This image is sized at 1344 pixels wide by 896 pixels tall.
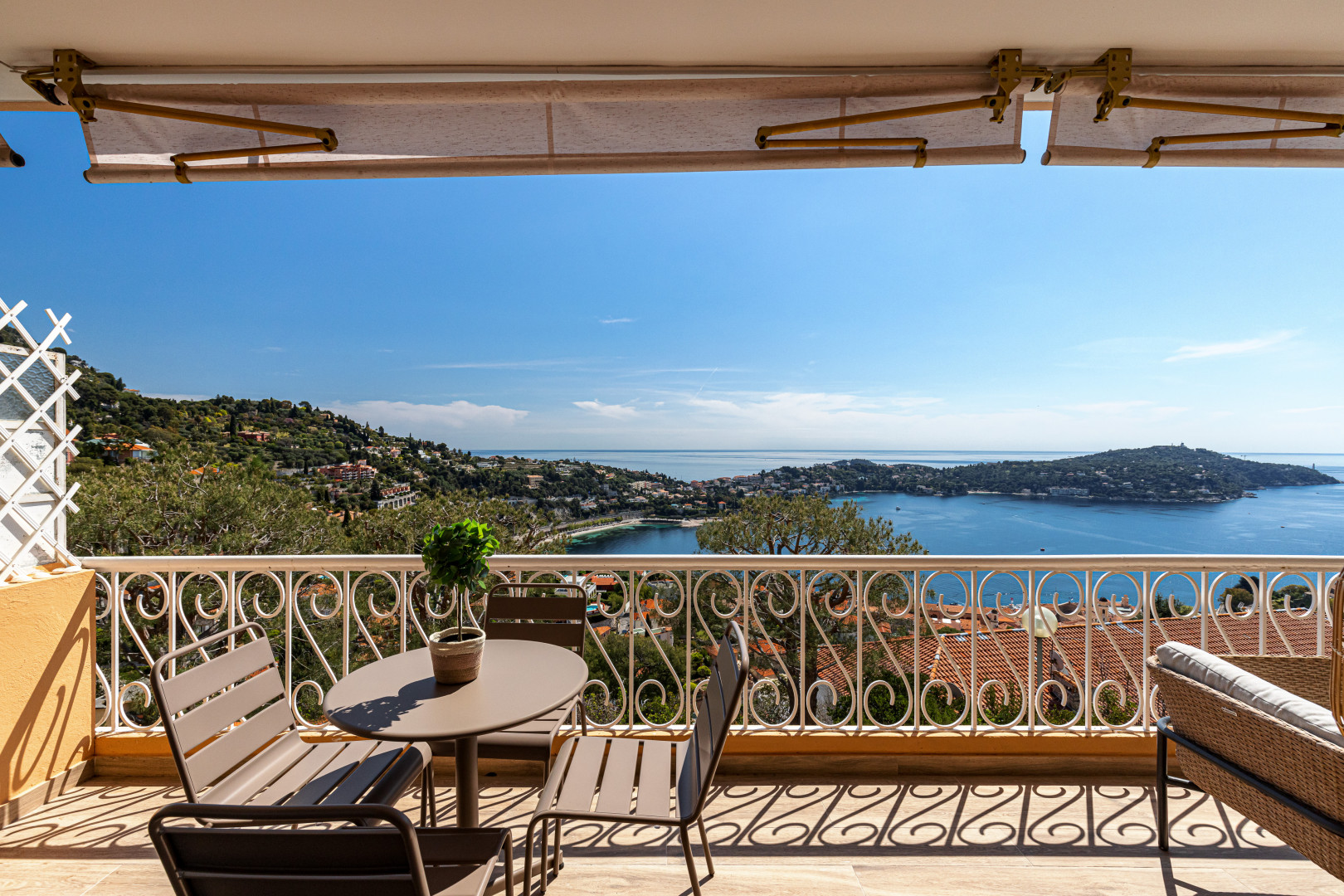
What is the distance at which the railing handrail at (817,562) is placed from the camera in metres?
2.60

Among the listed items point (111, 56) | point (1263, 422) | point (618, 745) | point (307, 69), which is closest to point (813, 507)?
point (618, 745)

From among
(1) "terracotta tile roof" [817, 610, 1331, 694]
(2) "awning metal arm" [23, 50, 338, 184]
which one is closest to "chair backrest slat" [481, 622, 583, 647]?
(1) "terracotta tile roof" [817, 610, 1331, 694]

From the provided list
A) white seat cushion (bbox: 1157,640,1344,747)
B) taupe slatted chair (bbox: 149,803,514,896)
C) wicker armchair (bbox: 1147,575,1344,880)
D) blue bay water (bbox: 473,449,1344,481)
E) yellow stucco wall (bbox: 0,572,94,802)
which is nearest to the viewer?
taupe slatted chair (bbox: 149,803,514,896)

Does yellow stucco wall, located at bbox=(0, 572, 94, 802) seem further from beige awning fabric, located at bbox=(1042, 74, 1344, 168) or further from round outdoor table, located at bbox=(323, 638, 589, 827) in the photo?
beige awning fabric, located at bbox=(1042, 74, 1344, 168)

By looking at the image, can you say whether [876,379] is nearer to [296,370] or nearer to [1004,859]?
[1004,859]

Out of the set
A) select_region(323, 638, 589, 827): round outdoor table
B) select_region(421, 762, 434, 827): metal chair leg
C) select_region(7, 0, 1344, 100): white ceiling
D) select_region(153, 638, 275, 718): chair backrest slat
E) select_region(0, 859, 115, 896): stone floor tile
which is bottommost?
select_region(0, 859, 115, 896): stone floor tile

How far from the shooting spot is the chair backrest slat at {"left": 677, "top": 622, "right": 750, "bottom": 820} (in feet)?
4.65

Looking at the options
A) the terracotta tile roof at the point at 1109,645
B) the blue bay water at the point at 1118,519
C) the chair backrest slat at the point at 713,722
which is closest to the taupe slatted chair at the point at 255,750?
the chair backrest slat at the point at 713,722

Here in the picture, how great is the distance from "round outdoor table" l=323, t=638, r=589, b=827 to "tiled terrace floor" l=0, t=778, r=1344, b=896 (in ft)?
2.39

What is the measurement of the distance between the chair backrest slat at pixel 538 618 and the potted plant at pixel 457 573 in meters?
0.56

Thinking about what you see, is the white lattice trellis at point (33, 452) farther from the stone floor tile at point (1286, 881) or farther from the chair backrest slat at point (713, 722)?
the stone floor tile at point (1286, 881)

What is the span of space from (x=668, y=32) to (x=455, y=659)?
86.8 inches

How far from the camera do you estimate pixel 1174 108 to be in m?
2.12

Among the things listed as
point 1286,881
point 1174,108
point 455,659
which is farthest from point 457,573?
point 1174,108
